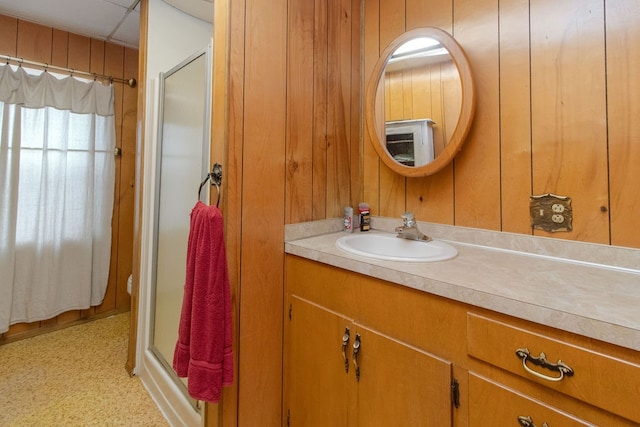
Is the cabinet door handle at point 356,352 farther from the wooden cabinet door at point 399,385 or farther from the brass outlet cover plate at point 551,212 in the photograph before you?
the brass outlet cover plate at point 551,212

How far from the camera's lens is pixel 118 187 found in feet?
8.21

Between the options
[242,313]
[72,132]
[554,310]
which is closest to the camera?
[554,310]

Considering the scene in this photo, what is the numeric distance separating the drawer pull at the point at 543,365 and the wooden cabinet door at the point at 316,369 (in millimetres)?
485

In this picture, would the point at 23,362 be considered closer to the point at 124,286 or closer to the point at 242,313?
the point at 124,286

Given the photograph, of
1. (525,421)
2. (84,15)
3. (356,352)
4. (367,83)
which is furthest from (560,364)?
(84,15)

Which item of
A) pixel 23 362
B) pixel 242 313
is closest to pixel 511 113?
pixel 242 313

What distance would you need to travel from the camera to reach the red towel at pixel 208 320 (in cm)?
93

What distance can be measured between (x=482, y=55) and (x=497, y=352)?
111cm

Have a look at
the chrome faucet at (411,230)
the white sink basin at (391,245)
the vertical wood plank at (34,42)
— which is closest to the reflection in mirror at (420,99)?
the chrome faucet at (411,230)

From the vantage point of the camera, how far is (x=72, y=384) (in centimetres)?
164

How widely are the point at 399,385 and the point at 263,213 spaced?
729 millimetres

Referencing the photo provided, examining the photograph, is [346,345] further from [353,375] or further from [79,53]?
[79,53]

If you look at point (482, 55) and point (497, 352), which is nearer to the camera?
point (497, 352)

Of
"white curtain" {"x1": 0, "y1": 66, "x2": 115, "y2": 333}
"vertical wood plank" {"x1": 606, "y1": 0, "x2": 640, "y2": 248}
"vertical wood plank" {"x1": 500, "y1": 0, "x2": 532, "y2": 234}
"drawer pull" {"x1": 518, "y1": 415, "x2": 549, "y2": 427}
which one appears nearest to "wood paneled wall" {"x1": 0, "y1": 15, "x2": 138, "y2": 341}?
"white curtain" {"x1": 0, "y1": 66, "x2": 115, "y2": 333}
